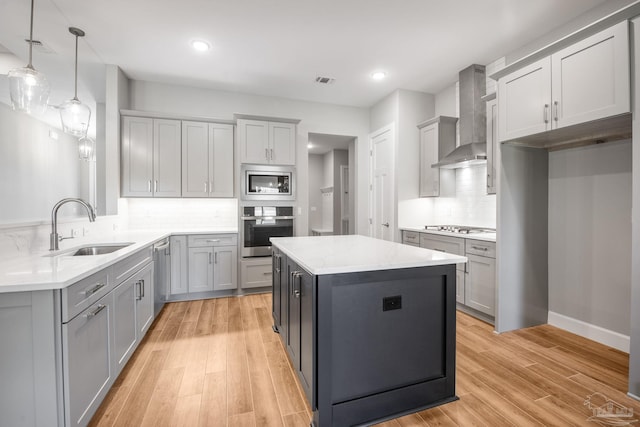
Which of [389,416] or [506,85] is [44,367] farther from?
[506,85]

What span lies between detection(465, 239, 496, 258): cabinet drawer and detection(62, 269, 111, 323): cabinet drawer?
3294 millimetres

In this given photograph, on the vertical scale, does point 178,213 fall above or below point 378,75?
below

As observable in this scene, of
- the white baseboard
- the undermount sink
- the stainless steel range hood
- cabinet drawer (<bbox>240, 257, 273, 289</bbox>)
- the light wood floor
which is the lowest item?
the light wood floor

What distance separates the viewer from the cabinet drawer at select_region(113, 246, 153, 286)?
2.01 m

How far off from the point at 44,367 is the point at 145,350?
1286 millimetres

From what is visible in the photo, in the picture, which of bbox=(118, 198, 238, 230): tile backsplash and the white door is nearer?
bbox=(118, 198, 238, 230): tile backsplash

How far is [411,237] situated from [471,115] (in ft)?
5.76

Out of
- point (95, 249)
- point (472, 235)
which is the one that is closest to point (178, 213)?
point (95, 249)

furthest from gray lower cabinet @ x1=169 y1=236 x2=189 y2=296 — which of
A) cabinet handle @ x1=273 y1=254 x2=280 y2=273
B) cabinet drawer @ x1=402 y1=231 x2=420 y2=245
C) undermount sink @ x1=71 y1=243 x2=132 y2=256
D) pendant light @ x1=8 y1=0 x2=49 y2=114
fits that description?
cabinet drawer @ x1=402 y1=231 x2=420 y2=245

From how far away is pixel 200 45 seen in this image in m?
3.17

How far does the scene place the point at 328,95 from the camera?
4598 millimetres

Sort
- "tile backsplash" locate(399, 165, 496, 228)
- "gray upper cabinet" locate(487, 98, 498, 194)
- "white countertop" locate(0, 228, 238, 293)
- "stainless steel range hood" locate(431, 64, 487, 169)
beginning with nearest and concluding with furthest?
"white countertop" locate(0, 228, 238, 293)
"gray upper cabinet" locate(487, 98, 498, 194)
"stainless steel range hood" locate(431, 64, 487, 169)
"tile backsplash" locate(399, 165, 496, 228)

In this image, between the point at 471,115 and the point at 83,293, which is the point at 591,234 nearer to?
the point at 471,115

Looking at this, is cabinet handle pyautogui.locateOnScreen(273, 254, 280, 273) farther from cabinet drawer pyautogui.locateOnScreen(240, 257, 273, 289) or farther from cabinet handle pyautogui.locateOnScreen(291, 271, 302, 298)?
cabinet drawer pyautogui.locateOnScreen(240, 257, 273, 289)
